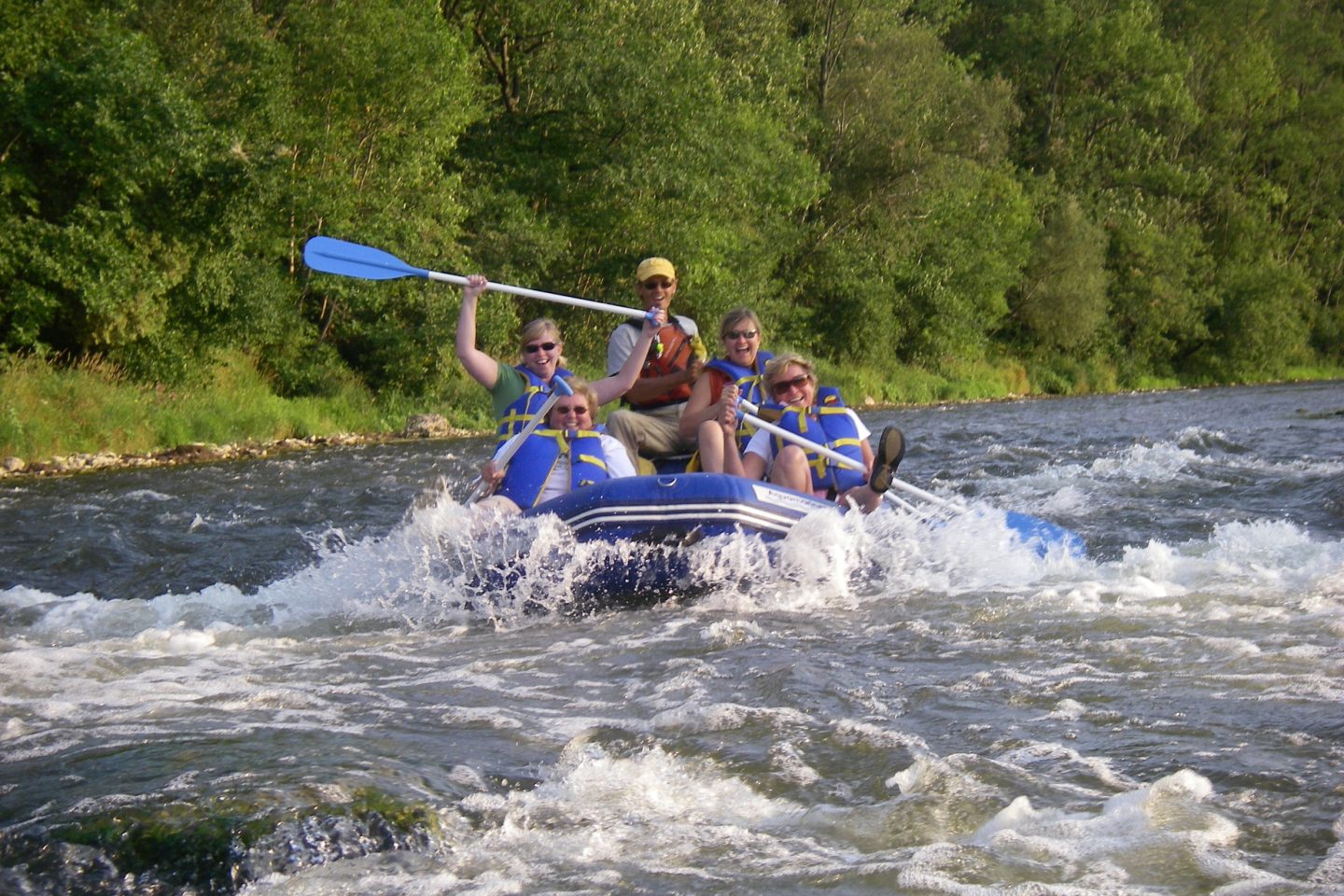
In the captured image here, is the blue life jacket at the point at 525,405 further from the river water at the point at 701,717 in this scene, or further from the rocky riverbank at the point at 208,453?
the rocky riverbank at the point at 208,453

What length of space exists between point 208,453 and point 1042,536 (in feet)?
32.1

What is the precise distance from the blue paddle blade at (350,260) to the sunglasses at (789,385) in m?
1.96

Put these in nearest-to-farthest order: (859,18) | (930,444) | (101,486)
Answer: (101,486), (930,444), (859,18)

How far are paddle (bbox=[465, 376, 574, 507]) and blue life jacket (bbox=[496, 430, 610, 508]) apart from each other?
4 centimetres

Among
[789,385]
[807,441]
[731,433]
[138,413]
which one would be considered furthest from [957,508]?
[138,413]

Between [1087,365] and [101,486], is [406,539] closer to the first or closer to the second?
[101,486]

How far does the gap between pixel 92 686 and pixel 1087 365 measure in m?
Answer: 30.3

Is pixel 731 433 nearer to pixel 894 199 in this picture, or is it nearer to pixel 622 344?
pixel 622 344

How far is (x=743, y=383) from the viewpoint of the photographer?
21.4 ft

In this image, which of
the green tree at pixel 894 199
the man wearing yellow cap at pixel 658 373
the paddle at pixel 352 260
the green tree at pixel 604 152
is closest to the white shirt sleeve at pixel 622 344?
the man wearing yellow cap at pixel 658 373

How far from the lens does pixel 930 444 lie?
14.0 m

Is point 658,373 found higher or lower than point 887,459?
higher

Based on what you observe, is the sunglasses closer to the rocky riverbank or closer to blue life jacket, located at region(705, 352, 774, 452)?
blue life jacket, located at region(705, 352, 774, 452)

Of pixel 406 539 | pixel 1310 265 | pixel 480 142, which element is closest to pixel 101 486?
pixel 406 539
